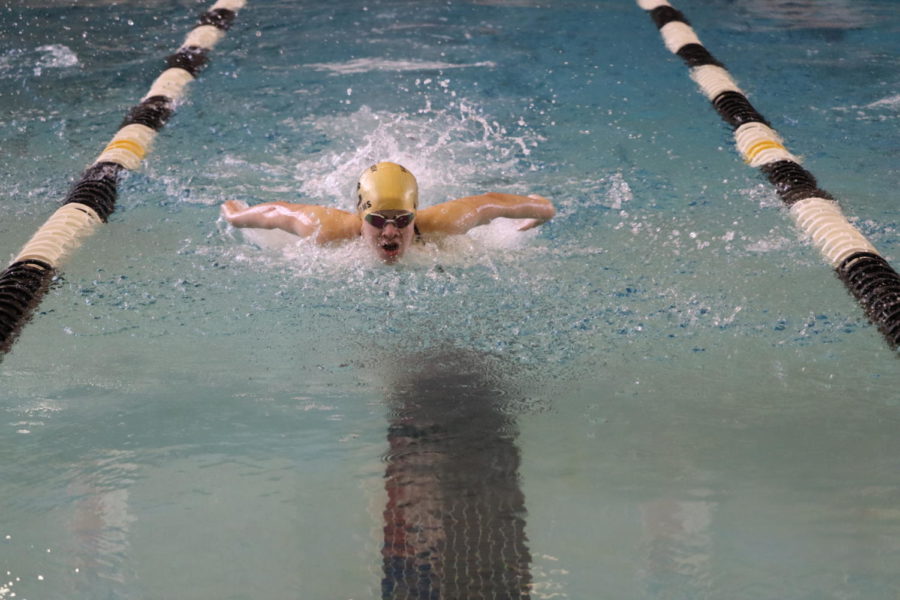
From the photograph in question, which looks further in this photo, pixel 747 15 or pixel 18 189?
pixel 747 15

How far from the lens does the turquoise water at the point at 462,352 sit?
232 centimetres

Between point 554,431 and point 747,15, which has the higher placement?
point 747,15

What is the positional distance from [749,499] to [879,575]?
34 cm

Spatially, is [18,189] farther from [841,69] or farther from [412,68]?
[841,69]

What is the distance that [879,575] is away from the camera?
2203 mm

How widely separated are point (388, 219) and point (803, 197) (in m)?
1.84

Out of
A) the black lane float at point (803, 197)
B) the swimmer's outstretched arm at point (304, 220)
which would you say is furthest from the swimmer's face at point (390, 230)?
the black lane float at point (803, 197)

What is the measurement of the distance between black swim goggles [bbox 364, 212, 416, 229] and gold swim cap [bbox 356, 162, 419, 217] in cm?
2

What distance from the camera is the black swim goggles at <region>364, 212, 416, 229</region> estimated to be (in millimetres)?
3432

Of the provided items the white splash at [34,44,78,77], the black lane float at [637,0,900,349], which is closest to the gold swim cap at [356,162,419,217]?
the black lane float at [637,0,900,349]

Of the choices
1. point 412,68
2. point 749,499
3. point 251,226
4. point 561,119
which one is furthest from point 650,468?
point 412,68

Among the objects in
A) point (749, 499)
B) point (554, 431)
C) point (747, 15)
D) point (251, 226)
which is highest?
point (747, 15)

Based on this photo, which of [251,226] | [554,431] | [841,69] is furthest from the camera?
[841,69]

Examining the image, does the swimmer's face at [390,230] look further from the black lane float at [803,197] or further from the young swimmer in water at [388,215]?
the black lane float at [803,197]
